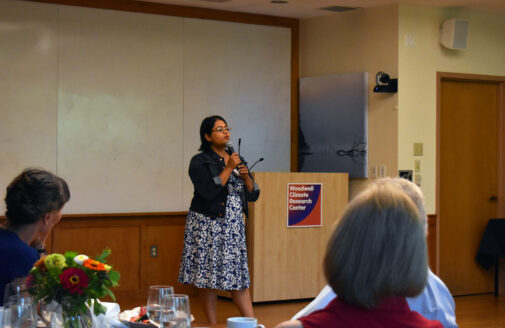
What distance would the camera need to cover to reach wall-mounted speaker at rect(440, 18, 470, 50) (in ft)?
24.3

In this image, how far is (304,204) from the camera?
7180 mm

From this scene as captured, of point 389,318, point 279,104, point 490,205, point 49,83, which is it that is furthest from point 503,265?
point 389,318

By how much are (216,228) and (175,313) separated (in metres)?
3.15

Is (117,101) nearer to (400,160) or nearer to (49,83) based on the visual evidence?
(49,83)

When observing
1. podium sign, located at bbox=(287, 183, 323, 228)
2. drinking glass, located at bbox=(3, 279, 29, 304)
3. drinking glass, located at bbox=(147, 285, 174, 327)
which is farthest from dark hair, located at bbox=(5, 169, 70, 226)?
podium sign, located at bbox=(287, 183, 323, 228)

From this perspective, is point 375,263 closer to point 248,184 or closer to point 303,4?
point 248,184

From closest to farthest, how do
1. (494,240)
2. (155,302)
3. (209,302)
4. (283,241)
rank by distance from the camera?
1. (155,302)
2. (209,302)
3. (283,241)
4. (494,240)

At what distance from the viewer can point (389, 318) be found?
5.67 feet

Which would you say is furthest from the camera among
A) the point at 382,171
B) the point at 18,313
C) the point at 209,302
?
the point at 382,171

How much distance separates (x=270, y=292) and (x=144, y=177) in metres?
1.68

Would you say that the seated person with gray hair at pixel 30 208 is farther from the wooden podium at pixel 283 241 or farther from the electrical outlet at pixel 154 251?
the electrical outlet at pixel 154 251

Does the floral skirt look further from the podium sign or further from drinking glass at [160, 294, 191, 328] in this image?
drinking glass at [160, 294, 191, 328]

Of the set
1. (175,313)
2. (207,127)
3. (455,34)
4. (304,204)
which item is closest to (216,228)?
(207,127)

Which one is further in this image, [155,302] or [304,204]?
[304,204]
